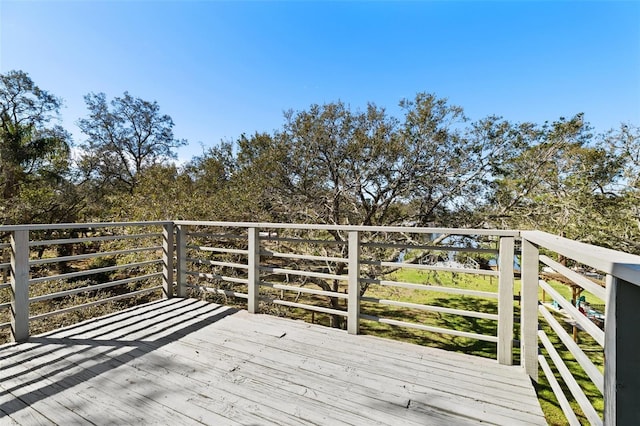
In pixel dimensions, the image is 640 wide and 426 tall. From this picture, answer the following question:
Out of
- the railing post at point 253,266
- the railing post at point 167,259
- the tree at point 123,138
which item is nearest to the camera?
the railing post at point 253,266

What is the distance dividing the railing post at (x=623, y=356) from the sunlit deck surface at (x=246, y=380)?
3.53 ft

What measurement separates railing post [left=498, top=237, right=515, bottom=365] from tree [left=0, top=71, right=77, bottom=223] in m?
11.7

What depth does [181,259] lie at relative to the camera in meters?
3.80

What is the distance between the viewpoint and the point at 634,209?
6121 millimetres

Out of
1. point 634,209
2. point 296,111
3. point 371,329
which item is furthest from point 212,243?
point 634,209

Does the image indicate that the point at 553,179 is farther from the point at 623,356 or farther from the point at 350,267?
the point at 623,356

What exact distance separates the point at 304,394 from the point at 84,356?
72.9 inches

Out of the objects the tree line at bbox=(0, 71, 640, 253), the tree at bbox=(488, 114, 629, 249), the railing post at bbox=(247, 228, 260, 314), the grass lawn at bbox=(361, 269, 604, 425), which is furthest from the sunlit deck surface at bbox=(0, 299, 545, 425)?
the tree at bbox=(488, 114, 629, 249)

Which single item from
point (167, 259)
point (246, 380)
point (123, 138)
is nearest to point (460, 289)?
point (246, 380)

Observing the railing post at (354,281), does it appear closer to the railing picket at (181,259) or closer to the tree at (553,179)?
the railing picket at (181,259)

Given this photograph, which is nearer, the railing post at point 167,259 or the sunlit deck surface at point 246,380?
the sunlit deck surface at point 246,380

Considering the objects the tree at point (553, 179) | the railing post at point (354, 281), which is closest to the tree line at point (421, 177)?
the tree at point (553, 179)

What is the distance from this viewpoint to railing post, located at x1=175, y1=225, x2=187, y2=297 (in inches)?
149

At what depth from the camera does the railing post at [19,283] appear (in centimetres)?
253
